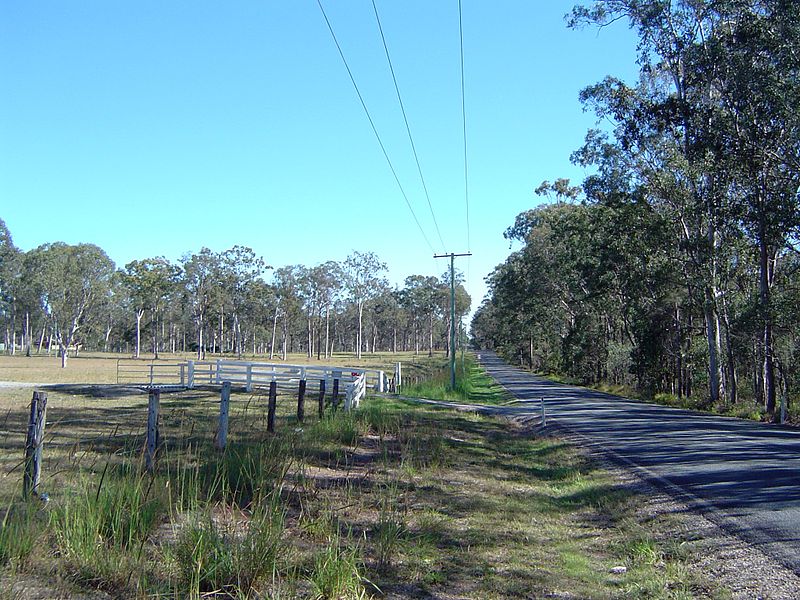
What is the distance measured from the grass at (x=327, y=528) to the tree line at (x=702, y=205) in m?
16.2

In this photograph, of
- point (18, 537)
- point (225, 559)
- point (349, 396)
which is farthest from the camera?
point (349, 396)

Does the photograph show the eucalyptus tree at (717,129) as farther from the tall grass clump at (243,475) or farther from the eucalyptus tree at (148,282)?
the eucalyptus tree at (148,282)

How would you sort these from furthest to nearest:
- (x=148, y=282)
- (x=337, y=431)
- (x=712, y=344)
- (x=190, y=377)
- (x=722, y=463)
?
(x=148, y=282)
(x=712, y=344)
(x=190, y=377)
(x=337, y=431)
(x=722, y=463)

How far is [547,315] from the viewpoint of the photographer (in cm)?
5847

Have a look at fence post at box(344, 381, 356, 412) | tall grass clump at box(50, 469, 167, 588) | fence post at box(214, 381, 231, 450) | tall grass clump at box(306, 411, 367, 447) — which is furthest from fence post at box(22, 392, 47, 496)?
fence post at box(344, 381, 356, 412)

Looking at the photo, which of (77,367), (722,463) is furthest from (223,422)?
(77,367)

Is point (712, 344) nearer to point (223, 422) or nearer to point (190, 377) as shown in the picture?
point (190, 377)

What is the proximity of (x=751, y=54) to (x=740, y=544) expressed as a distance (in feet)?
65.6

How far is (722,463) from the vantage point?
11.2 meters

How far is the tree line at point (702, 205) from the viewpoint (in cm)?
2198

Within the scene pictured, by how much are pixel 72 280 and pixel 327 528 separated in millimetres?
72836

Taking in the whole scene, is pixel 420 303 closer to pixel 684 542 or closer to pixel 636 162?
pixel 636 162

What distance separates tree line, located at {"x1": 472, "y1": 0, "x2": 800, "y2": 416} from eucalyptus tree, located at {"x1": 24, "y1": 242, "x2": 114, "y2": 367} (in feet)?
170

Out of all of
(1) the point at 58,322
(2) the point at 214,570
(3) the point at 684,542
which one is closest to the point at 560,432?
(3) the point at 684,542
